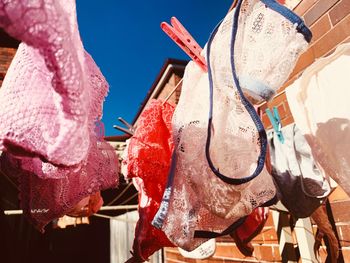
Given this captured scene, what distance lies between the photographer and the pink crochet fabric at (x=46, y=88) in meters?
0.39

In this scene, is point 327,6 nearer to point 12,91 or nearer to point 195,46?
point 195,46

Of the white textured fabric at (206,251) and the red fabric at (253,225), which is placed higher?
the red fabric at (253,225)

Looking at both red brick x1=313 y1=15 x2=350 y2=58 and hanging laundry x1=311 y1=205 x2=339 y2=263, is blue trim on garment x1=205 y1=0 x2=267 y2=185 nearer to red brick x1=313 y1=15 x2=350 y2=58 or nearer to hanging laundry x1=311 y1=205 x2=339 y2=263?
hanging laundry x1=311 y1=205 x2=339 y2=263

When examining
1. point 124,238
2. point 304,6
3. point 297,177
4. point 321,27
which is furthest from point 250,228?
point 124,238

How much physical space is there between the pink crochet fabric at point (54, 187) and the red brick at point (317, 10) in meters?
1.21

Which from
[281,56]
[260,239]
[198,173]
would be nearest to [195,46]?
[281,56]

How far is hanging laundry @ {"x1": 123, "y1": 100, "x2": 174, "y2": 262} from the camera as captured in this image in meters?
0.99

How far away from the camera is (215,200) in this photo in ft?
2.61

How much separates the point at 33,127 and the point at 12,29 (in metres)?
0.19

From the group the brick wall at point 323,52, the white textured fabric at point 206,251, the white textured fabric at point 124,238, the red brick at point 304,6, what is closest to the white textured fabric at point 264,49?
the brick wall at point 323,52

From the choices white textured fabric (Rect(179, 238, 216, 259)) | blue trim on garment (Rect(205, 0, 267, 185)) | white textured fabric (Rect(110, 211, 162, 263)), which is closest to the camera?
blue trim on garment (Rect(205, 0, 267, 185))

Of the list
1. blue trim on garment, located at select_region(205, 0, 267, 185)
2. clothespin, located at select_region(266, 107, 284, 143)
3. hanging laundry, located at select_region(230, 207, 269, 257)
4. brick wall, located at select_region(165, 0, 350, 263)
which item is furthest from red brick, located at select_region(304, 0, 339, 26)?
hanging laundry, located at select_region(230, 207, 269, 257)

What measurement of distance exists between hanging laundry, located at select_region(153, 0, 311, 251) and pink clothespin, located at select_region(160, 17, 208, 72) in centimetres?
11

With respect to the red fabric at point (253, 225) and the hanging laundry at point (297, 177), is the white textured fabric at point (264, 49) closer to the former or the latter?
the hanging laundry at point (297, 177)
